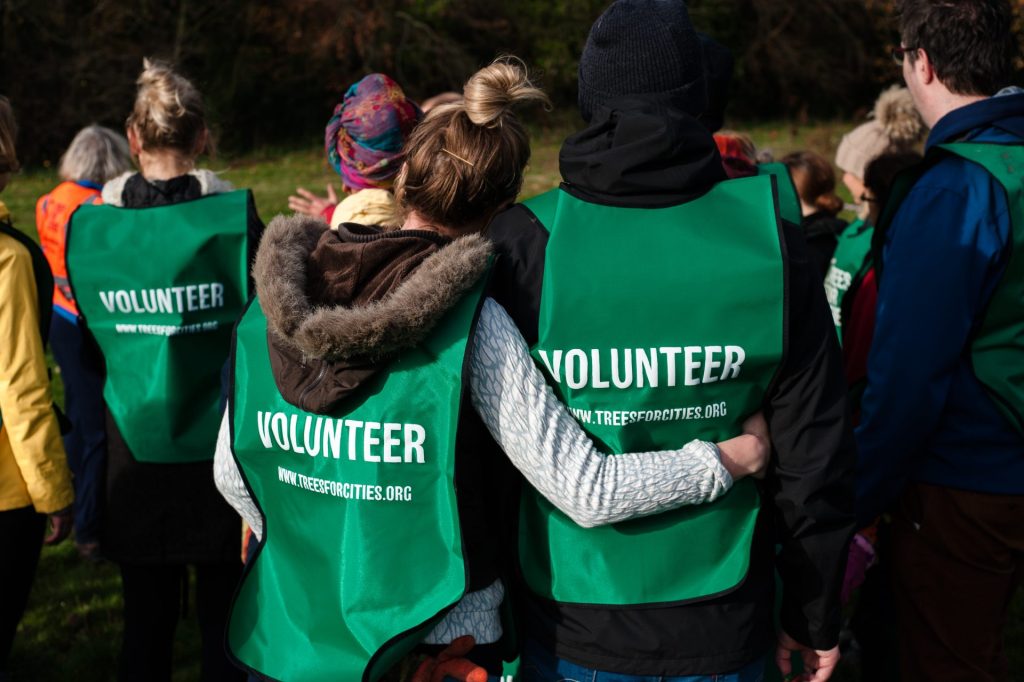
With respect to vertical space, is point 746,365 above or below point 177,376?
above

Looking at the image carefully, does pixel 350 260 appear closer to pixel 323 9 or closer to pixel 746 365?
pixel 746 365

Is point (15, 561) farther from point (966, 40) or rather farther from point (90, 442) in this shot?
point (966, 40)

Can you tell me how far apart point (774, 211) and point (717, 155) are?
157mm

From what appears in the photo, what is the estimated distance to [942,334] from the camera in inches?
95.7

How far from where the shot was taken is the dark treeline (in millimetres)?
17609

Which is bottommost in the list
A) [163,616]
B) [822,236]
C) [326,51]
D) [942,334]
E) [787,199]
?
[326,51]

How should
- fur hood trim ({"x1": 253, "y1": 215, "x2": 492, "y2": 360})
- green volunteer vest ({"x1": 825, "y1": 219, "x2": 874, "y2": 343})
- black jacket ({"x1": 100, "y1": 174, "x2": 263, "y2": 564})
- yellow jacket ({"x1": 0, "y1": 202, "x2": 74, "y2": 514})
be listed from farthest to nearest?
green volunteer vest ({"x1": 825, "y1": 219, "x2": 874, "y2": 343}) → black jacket ({"x1": 100, "y1": 174, "x2": 263, "y2": 564}) → yellow jacket ({"x1": 0, "y1": 202, "x2": 74, "y2": 514}) → fur hood trim ({"x1": 253, "y1": 215, "x2": 492, "y2": 360})

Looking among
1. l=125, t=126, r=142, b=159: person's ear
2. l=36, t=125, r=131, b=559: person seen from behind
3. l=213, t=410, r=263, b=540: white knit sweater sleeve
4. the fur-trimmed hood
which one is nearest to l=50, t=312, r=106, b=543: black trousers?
l=36, t=125, r=131, b=559: person seen from behind

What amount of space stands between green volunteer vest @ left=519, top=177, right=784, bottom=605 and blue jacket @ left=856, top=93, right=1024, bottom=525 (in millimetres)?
711

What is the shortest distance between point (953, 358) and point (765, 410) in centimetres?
73

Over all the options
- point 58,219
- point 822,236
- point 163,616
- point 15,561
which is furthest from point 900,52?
point 58,219

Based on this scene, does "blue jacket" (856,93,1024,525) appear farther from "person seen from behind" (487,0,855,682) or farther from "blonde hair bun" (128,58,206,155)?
"blonde hair bun" (128,58,206,155)

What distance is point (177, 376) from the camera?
120 inches

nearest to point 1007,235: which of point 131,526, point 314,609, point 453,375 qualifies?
point 453,375
